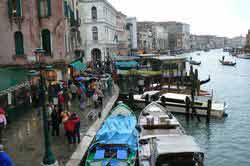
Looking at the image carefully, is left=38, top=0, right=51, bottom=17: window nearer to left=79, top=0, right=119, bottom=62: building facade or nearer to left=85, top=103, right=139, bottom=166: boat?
left=85, top=103, right=139, bottom=166: boat

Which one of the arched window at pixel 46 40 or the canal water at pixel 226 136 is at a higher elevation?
the arched window at pixel 46 40

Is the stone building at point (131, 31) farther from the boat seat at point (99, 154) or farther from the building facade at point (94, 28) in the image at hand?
the boat seat at point (99, 154)

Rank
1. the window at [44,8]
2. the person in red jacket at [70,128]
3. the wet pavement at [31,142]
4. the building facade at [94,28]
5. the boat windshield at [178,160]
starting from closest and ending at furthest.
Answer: the boat windshield at [178,160] → the wet pavement at [31,142] → the person in red jacket at [70,128] → the window at [44,8] → the building facade at [94,28]

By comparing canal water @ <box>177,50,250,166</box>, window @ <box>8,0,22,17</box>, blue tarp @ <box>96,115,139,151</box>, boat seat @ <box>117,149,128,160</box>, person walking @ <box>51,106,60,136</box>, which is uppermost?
window @ <box>8,0,22,17</box>

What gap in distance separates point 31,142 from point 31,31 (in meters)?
12.3

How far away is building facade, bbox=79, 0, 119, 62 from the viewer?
5089 centimetres

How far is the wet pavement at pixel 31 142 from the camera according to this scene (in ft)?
43.3

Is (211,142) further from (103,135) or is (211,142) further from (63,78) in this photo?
(63,78)

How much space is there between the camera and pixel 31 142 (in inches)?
594

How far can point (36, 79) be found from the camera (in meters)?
23.9

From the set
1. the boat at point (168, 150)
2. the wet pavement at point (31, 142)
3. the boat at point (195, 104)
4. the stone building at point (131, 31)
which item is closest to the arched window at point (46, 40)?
the wet pavement at point (31, 142)

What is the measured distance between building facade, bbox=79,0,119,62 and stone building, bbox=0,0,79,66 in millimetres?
24127

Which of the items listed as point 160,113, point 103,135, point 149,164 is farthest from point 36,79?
point 149,164

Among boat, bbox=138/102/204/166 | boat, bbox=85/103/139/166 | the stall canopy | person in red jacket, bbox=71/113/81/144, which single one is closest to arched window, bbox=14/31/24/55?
the stall canopy
